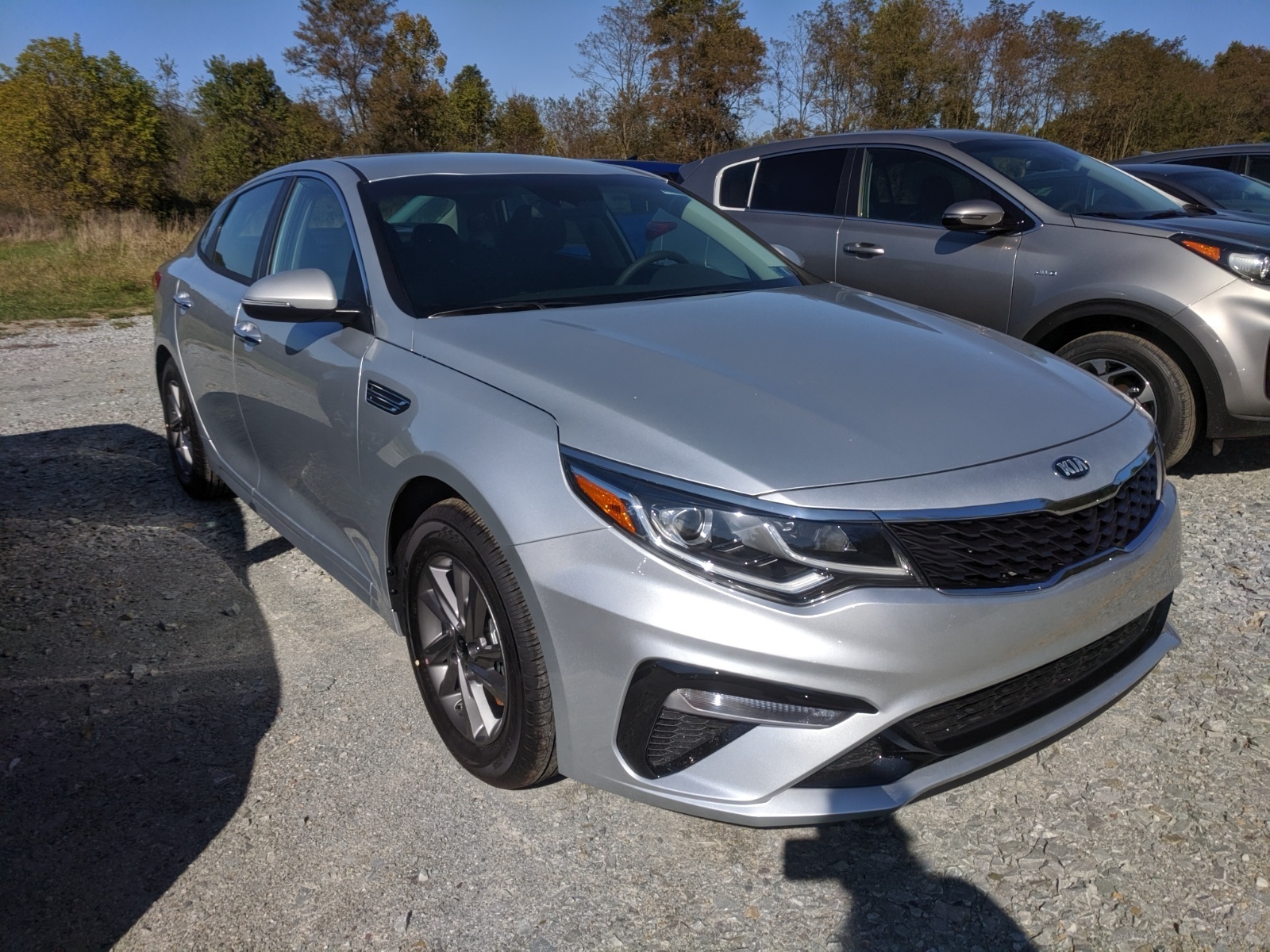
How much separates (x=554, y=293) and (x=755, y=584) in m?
1.42

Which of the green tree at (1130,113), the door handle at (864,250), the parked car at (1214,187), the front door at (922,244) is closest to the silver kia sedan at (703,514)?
the front door at (922,244)

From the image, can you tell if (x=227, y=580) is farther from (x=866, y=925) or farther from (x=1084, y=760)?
(x=1084, y=760)

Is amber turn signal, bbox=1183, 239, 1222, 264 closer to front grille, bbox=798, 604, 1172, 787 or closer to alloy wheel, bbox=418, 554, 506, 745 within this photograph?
front grille, bbox=798, 604, 1172, 787

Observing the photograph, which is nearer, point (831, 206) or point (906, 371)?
point (906, 371)

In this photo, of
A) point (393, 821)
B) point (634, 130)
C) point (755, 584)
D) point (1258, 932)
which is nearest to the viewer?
point (755, 584)

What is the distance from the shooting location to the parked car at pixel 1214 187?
6.89 m

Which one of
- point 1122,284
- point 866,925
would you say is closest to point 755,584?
point 866,925

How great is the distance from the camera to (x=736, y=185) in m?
6.40

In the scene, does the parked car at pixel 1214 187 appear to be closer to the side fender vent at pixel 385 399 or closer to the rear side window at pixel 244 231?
the rear side window at pixel 244 231

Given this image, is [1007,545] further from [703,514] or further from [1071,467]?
[703,514]

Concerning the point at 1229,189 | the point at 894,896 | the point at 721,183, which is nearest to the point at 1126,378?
the point at 721,183

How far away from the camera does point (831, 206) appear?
5789 mm

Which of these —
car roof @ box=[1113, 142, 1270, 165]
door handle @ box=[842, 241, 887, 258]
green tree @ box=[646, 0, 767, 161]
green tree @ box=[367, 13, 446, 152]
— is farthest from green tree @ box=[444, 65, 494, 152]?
door handle @ box=[842, 241, 887, 258]

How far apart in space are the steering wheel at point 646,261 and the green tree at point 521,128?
31668 mm
